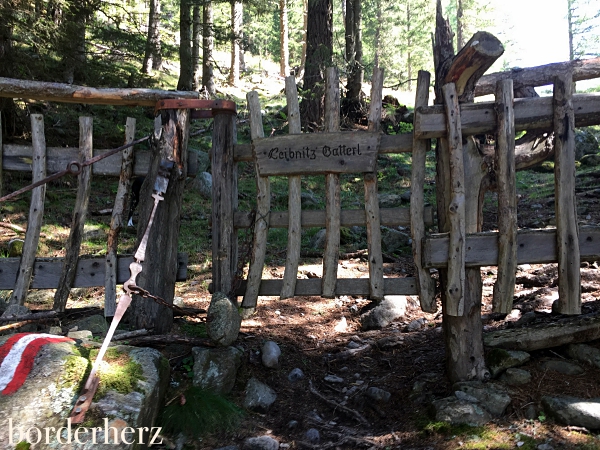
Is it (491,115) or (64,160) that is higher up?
(491,115)

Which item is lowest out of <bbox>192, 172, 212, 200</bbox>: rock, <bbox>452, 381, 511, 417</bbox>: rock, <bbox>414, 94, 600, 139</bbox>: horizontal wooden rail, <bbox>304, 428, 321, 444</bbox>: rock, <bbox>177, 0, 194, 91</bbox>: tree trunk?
<bbox>304, 428, 321, 444</bbox>: rock

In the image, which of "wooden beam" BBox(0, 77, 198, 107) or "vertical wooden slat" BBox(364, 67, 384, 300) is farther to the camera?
"wooden beam" BBox(0, 77, 198, 107)

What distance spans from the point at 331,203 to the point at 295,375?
164 cm

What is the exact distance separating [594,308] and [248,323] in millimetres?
3638

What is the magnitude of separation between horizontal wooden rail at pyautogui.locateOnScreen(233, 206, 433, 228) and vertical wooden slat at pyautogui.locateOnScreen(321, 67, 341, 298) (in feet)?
0.38

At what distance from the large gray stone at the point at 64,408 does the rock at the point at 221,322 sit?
0.86m

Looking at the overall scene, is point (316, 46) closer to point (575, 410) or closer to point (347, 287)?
point (347, 287)

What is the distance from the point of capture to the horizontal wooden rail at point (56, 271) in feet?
14.9

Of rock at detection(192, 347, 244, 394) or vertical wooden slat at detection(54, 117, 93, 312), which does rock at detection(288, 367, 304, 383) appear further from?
vertical wooden slat at detection(54, 117, 93, 312)

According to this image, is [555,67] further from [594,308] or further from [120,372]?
[120,372]

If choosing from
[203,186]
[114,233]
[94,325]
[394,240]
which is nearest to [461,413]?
[94,325]

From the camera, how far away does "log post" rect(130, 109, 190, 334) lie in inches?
168

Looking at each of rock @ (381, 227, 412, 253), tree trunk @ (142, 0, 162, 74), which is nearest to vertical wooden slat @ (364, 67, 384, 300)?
rock @ (381, 227, 412, 253)

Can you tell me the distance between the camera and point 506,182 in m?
4.02
